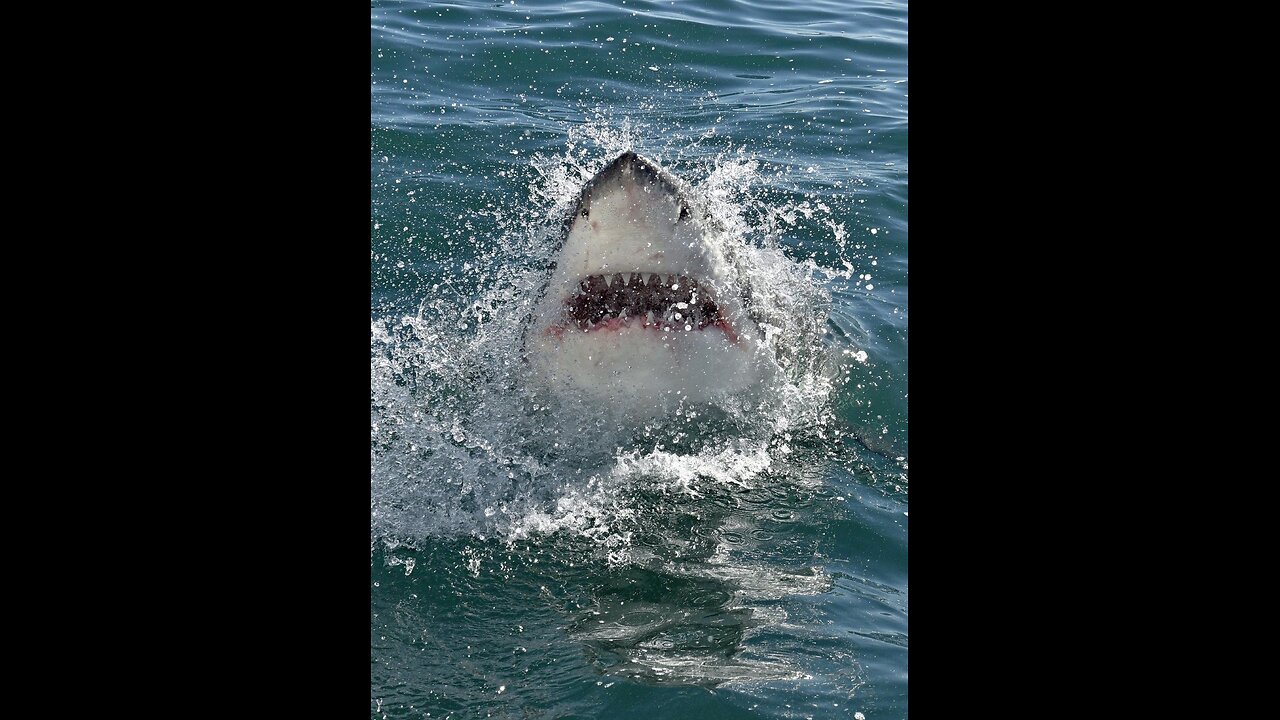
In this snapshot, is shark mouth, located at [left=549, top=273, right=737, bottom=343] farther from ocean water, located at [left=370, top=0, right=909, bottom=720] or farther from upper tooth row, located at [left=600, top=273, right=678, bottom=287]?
ocean water, located at [left=370, top=0, right=909, bottom=720]

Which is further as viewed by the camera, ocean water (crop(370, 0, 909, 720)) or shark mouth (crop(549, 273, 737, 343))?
shark mouth (crop(549, 273, 737, 343))

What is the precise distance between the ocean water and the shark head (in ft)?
0.56

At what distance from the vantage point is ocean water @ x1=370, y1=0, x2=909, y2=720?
9.39ft

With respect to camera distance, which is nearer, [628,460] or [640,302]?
[640,302]

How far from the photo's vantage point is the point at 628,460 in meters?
4.12

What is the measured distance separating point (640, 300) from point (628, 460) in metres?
0.62

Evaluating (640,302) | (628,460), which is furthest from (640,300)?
(628,460)

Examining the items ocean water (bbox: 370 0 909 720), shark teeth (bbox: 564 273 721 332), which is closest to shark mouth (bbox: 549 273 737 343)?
shark teeth (bbox: 564 273 721 332)

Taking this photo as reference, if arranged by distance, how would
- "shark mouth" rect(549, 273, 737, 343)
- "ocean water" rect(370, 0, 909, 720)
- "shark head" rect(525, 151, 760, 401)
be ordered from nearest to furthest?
"ocean water" rect(370, 0, 909, 720) → "shark head" rect(525, 151, 760, 401) → "shark mouth" rect(549, 273, 737, 343)

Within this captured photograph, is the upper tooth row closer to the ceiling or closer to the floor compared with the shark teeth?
closer to the ceiling

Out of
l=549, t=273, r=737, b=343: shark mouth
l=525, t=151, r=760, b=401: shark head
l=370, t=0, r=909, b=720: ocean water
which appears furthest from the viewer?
l=549, t=273, r=737, b=343: shark mouth

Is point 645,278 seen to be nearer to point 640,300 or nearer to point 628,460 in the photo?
point 640,300
